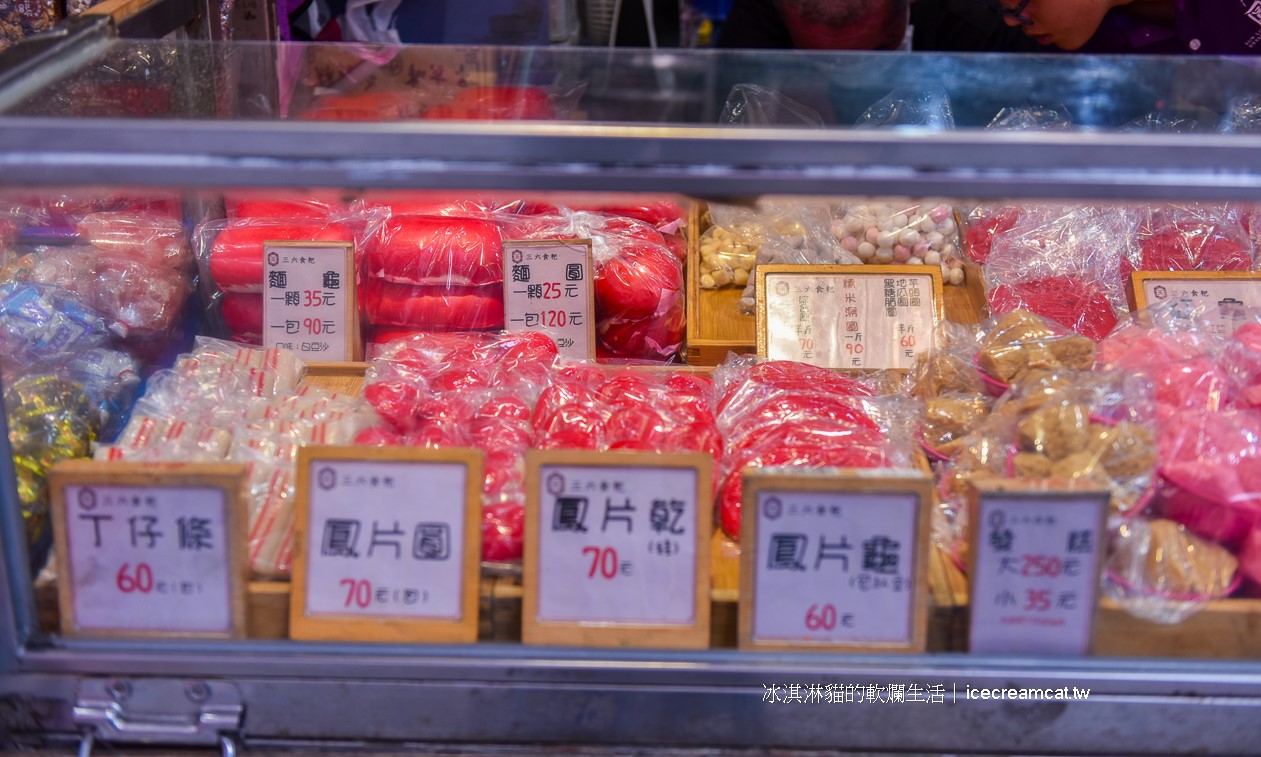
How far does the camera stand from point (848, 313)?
199cm

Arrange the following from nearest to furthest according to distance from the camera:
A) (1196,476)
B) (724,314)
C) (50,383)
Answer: (1196,476), (50,383), (724,314)

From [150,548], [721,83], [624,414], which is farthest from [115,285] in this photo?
[721,83]

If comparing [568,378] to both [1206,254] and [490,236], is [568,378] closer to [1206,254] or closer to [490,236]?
[490,236]

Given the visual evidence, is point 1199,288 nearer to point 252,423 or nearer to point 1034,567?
point 1034,567

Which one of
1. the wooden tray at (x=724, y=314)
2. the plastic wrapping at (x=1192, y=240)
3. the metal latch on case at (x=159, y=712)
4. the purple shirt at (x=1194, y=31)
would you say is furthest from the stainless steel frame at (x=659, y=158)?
the purple shirt at (x=1194, y=31)

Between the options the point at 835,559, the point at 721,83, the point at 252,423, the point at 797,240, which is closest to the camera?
the point at 835,559

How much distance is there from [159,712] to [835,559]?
2.68ft

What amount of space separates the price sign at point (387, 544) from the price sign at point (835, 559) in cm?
32

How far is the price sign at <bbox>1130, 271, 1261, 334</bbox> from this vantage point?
1.80 metres

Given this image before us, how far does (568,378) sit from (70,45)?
86 centimetres

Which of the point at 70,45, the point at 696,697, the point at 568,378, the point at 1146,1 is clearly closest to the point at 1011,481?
the point at 696,697

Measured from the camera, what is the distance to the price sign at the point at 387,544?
120 cm

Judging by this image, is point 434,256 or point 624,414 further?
point 434,256

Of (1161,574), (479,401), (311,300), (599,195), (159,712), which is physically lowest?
(159,712)
